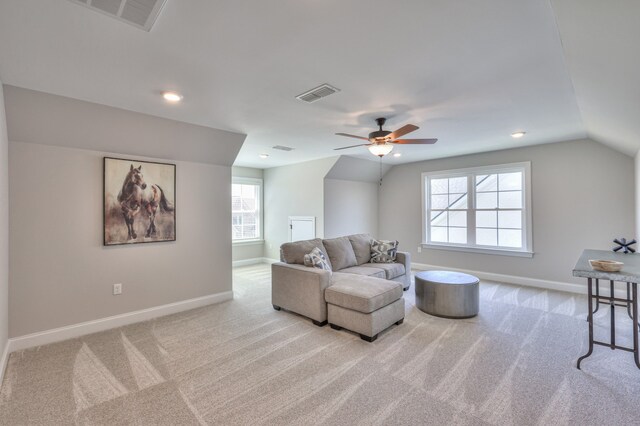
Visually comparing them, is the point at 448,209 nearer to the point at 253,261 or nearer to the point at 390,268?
the point at 390,268

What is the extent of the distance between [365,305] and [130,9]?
292cm

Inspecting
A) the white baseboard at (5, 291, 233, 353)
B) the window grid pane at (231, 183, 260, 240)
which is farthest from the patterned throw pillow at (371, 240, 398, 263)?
the window grid pane at (231, 183, 260, 240)

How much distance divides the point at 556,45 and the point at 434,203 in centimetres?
466

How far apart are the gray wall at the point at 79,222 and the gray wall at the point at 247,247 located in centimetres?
281

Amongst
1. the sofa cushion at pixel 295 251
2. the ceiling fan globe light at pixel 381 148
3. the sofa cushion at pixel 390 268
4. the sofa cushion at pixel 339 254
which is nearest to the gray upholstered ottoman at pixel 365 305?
the sofa cushion at pixel 295 251

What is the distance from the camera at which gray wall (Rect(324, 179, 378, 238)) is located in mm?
6258

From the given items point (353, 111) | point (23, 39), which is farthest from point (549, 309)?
point (23, 39)

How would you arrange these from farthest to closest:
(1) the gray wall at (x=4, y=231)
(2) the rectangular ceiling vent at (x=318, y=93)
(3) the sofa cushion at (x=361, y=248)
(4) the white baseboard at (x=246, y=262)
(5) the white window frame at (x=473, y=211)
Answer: (4) the white baseboard at (x=246, y=262), (5) the white window frame at (x=473, y=211), (3) the sofa cushion at (x=361, y=248), (2) the rectangular ceiling vent at (x=318, y=93), (1) the gray wall at (x=4, y=231)

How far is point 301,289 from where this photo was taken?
364 centimetres

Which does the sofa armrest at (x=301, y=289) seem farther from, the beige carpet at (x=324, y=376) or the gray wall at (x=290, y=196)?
the gray wall at (x=290, y=196)

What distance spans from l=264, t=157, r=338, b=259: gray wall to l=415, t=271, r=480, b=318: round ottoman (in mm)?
2793

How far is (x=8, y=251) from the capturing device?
2.86 meters

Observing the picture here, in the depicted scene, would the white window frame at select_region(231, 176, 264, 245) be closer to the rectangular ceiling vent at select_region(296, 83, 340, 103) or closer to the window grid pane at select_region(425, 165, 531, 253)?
the window grid pane at select_region(425, 165, 531, 253)

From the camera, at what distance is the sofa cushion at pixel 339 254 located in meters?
4.40
